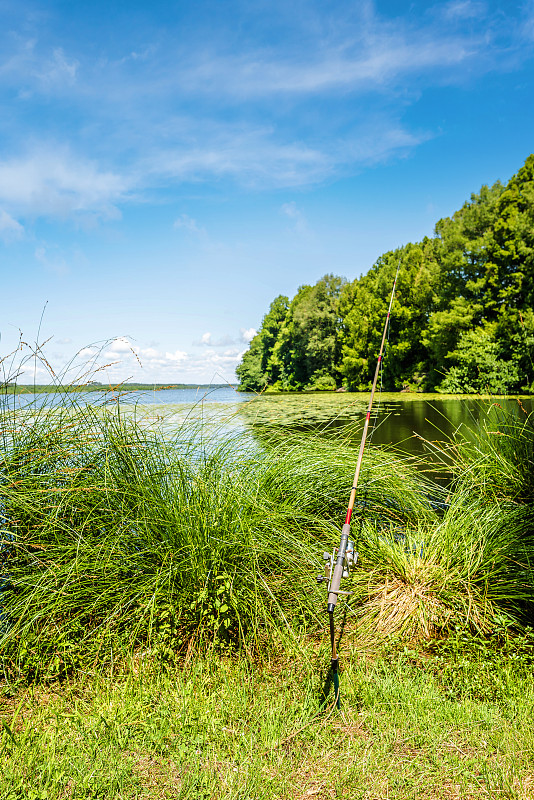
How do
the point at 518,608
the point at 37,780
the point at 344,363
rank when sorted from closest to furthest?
1. the point at 37,780
2. the point at 518,608
3. the point at 344,363

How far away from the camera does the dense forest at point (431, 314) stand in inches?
1175

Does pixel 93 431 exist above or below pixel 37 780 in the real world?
above

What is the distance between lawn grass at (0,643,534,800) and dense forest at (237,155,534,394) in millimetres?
14079

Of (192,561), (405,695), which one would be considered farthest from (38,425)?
(405,695)

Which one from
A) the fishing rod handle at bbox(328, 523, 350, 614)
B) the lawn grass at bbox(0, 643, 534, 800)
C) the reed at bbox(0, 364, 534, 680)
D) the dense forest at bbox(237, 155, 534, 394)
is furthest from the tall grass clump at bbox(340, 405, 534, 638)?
the dense forest at bbox(237, 155, 534, 394)

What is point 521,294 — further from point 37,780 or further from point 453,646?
point 37,780

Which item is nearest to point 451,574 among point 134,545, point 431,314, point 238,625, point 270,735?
point 238,625

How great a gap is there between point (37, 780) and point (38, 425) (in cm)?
254

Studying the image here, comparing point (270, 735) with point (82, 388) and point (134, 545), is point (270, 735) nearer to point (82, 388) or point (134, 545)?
point (134, 545)

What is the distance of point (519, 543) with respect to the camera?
12.6ft

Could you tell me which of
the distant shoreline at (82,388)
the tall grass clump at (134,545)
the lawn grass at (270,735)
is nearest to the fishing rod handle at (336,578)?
the lawn grass at (270,735)

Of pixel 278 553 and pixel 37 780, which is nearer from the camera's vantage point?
pixel 37 780

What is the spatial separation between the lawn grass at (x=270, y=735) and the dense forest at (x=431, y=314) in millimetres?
14079

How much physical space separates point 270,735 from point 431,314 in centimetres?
3791
